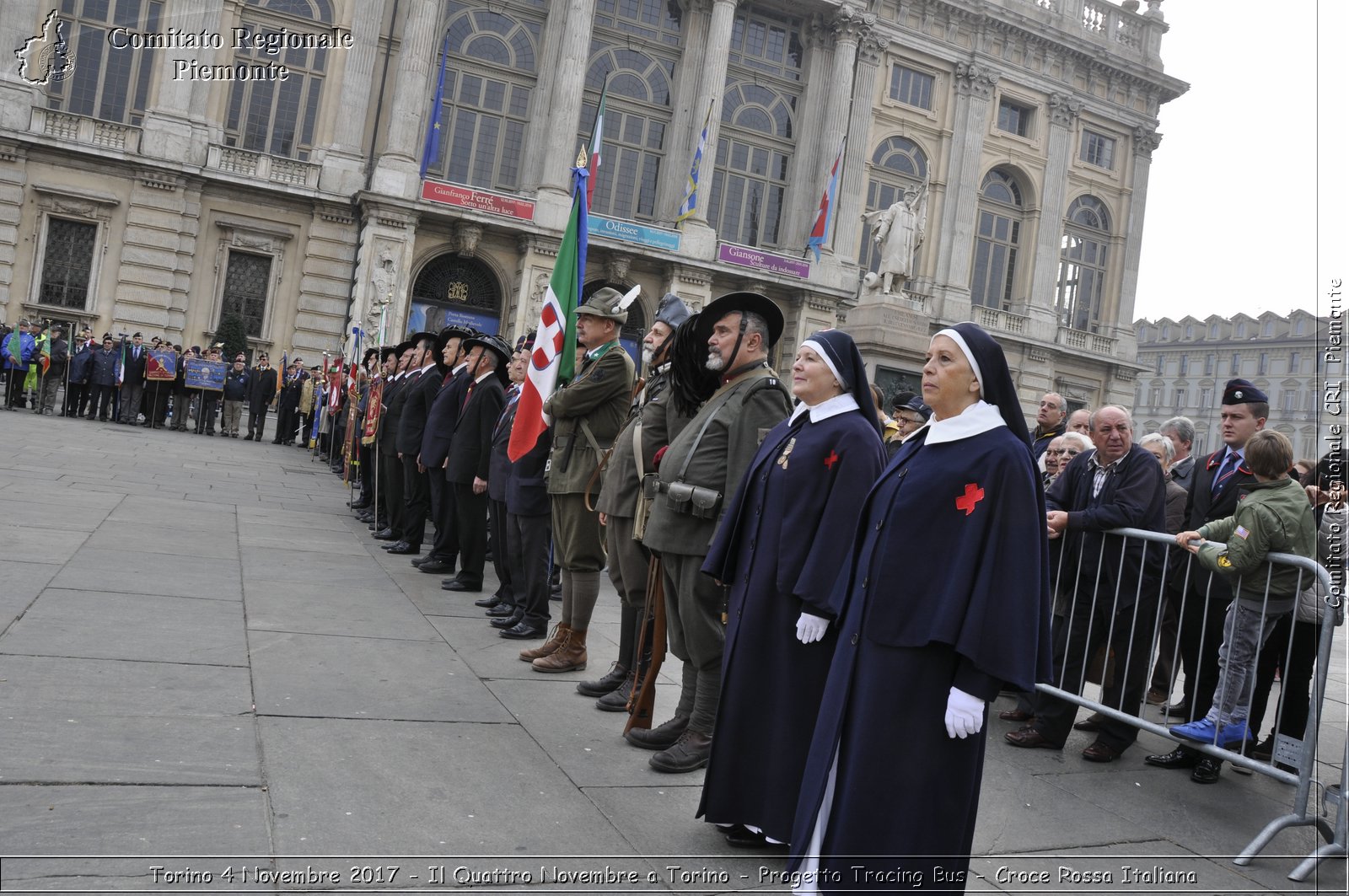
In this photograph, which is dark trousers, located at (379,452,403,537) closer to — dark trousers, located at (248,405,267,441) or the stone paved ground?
the stone paved ground

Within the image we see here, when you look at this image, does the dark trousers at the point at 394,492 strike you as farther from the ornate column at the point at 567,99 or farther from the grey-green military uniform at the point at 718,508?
the ornate column at the point at 567,99

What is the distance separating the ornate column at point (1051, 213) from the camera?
37469 millimetres

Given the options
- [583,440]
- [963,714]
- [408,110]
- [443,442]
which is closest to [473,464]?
[443,442]

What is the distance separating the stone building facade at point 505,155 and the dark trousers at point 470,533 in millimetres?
11876

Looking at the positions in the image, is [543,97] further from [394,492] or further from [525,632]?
[525,632]

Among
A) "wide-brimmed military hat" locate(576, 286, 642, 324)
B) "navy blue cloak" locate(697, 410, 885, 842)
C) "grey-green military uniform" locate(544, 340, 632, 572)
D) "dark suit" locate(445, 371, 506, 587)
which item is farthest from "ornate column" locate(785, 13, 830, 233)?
"navy blue cloak" locate(697, 410, 885, 842)

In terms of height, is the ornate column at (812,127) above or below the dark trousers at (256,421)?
above

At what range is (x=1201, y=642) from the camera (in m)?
5.58

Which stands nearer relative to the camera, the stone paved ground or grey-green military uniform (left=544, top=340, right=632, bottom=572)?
the stone paved ground

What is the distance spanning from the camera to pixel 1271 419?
610 cm

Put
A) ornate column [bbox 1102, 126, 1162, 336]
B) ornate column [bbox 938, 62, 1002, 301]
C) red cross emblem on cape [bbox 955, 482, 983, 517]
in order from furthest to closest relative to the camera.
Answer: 1. ornate column [bbox 1102, 126, 1162, 336]
2. ornate column [bbox 938, 62, 1002, 301]
3. red cross emblem on cape [bbox 955, 482, 983, 517]

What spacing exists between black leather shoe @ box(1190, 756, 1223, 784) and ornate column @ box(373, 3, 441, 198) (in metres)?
25.3

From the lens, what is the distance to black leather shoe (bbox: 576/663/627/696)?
5441 mm

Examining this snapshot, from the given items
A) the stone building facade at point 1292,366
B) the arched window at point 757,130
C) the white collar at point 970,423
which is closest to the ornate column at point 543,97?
the arched window at point 757,130
